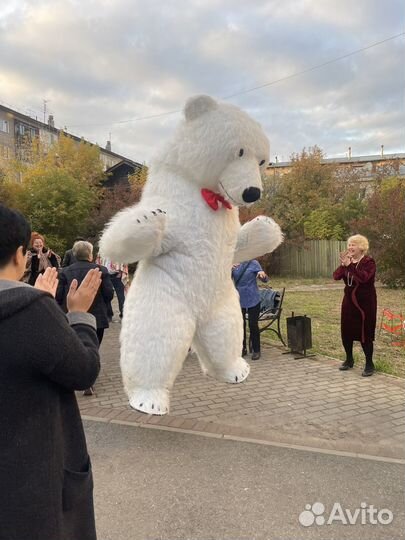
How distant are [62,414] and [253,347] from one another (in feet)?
18.8

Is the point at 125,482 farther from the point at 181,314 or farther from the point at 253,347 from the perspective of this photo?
the point at 253,347

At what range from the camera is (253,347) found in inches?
281

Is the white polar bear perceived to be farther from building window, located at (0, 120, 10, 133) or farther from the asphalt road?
building window, located at (0, 120, 10, 133)

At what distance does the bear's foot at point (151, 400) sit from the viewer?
80.4 inches

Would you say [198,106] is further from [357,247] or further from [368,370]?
[368,370]

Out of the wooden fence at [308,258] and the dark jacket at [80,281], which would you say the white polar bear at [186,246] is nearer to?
the dark jacket at [80,281]

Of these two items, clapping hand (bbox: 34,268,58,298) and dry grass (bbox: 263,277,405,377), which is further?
dry grass (bbox: 263,277,405,377)

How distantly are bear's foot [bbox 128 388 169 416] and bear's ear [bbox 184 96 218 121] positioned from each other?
1233 millimetres

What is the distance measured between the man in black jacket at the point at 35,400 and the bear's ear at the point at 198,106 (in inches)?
38.5

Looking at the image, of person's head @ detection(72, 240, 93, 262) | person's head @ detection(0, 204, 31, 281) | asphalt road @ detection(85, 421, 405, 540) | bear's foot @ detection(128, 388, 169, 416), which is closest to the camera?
person's head @ detection(0, 204, 31, 281)

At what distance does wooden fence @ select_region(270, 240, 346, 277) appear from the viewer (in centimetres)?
2166

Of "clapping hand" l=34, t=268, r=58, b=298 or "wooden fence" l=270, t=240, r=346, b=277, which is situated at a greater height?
"clapping hand" l=34, t=268, r=58, b=298

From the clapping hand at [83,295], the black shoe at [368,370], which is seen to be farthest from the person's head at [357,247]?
the clapping hand at [83,295]

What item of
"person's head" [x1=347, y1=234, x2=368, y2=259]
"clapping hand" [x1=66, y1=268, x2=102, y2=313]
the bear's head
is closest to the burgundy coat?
A: "person's head" [x1=347, y1=234, x2=368, y2=259]
